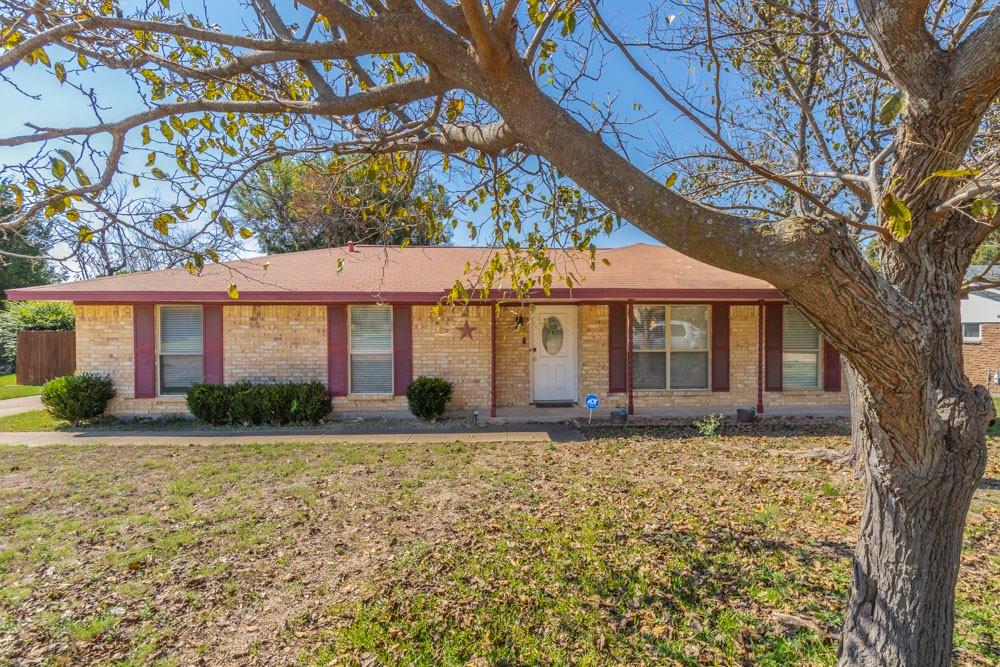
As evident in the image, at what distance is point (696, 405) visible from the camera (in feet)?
33.7

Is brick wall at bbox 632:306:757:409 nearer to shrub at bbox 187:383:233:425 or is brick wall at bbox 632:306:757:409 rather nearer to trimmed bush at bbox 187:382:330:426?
trimmed bush at bbox 187:382:330:426

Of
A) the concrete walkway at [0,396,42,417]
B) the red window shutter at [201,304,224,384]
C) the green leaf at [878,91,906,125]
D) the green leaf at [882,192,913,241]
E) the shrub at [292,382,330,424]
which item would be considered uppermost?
the green leaf at [878,91,906,125]

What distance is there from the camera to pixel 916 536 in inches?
88.2

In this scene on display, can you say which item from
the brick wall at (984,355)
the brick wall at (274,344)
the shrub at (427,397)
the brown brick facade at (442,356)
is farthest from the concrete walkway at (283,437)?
the brick wall at (984,355)

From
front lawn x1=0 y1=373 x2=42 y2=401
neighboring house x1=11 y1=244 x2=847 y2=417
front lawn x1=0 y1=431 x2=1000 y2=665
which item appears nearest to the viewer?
front lawn x1=0 y1=431 x2=1000 y2=665

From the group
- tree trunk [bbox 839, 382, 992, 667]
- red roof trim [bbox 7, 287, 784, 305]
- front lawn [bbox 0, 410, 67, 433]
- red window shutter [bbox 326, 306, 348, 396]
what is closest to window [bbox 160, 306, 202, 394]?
red roof trim [bbox 7, 287, 784, 305]

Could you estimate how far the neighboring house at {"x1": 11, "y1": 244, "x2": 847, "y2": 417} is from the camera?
9453mm

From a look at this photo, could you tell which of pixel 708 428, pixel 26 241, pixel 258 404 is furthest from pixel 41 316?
pixel 708 428

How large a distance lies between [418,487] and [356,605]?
234 centimetres

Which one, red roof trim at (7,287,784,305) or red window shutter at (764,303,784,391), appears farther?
red window shutter at (764,303,784,391)

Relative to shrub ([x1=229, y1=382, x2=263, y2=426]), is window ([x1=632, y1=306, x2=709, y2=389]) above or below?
above

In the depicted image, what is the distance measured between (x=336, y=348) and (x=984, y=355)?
61.2ft

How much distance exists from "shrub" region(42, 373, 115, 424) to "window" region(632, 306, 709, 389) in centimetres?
1067

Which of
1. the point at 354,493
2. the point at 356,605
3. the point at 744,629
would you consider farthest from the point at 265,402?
the point at 744,629
